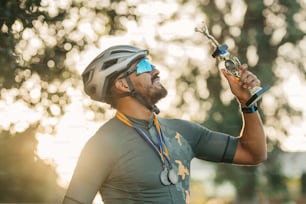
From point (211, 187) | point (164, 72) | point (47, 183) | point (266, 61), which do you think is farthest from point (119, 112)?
point (211, 187)

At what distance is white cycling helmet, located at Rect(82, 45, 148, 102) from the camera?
494cm

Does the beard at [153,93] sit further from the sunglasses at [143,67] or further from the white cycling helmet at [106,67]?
the white cycling helmet at [106,67]

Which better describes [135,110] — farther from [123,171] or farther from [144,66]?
[123,171]

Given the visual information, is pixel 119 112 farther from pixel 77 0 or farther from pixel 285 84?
pixel 285 84

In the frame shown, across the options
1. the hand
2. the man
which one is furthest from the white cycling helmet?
the hand

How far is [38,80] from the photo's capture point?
324 inches

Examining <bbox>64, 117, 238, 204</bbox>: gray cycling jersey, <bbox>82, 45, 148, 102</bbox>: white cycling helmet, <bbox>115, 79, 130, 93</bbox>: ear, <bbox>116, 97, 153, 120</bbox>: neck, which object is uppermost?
<bbox>82, 45, 148, 102</bbox>: white cycling helmet

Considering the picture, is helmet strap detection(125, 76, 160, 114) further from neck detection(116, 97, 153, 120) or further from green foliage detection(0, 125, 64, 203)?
green foliage detection(0, 125, 64, 203)

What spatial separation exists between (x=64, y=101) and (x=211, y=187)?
1321 cm

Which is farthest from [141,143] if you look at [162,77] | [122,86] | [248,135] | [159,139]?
[162,77]

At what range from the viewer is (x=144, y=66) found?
Answer: 489 cm

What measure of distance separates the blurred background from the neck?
595 mm

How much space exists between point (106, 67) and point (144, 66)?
0.24m

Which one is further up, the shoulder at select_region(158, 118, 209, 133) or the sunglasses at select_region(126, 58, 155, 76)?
the sunglasses at select_region(126, 58, 155, 76)
